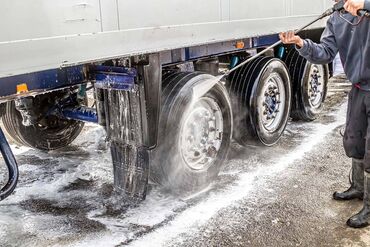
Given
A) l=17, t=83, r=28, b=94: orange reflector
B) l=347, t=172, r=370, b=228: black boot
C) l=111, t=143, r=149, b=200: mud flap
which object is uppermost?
l=17, t=83, r=28, b=94: orange reflector

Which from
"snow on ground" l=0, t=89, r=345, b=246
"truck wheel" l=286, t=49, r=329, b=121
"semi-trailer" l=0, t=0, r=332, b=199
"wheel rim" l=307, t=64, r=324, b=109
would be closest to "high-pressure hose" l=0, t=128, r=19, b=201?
"semi-trailer" l=0, t=0, r=332, b=199

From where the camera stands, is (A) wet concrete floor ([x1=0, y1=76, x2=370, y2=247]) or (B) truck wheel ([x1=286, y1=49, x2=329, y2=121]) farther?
(B) truck wheel ([x1=286, y1=49, x2=329, y2=121])

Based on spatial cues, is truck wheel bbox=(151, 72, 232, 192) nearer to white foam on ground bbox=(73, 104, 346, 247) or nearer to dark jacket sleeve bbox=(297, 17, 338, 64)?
white foam on ground bbox=(73, 104, 346, 247)

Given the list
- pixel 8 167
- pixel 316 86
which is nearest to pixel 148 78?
pixel 8 167

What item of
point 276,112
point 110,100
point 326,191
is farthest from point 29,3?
point 276,112

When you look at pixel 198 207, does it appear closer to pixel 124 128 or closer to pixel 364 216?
pixel 124 128

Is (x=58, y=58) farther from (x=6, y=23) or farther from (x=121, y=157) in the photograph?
(x=121, y=157)

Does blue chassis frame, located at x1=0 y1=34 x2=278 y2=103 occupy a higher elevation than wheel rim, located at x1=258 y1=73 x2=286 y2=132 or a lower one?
higher

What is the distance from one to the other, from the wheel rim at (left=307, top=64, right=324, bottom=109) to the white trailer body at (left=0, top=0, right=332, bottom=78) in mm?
2436

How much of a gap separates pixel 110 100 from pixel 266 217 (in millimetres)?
1589

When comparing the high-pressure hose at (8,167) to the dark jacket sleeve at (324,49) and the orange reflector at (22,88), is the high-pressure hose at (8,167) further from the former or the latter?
the dark jacket sleeve at (324,49)

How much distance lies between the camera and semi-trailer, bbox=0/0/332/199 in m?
2.64

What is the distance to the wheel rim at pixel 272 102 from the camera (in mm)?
5402

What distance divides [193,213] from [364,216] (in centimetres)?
137
